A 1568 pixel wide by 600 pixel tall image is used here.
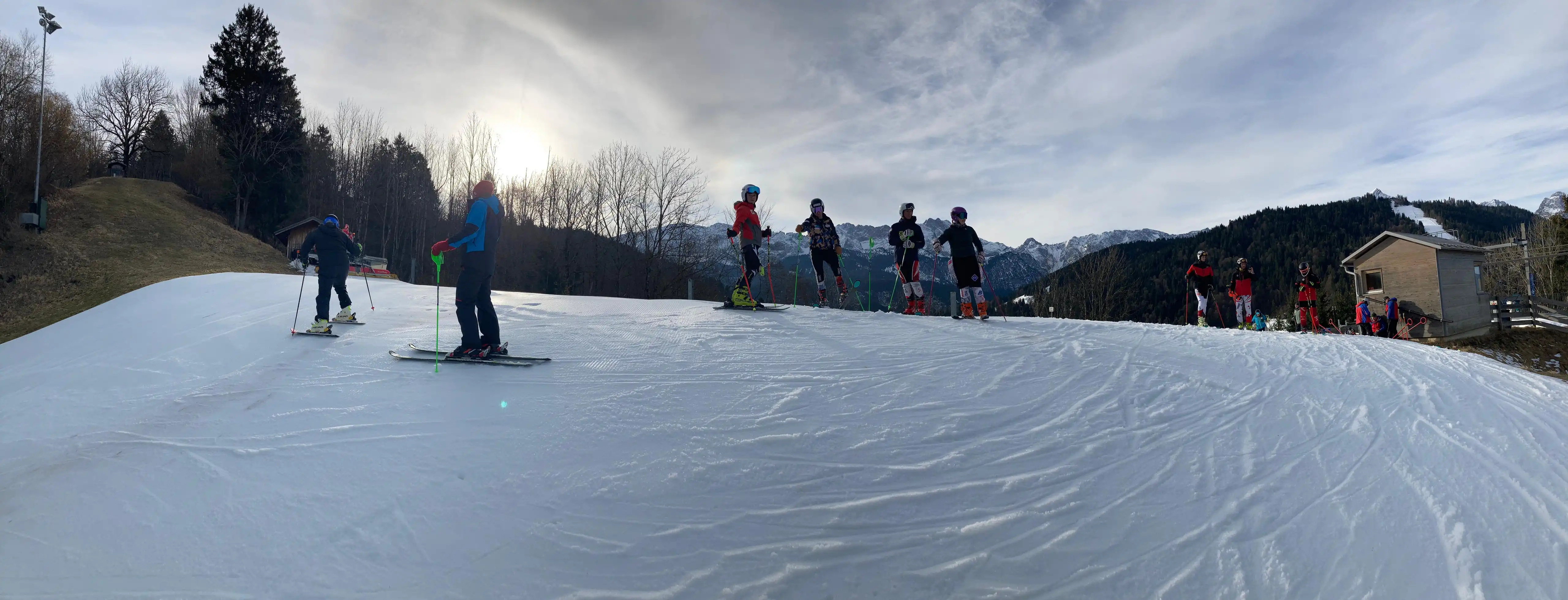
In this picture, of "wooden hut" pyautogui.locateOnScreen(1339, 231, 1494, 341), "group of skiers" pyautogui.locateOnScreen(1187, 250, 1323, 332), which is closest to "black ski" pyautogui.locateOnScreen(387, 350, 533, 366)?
"group of skiers" pyautogui.locateOnScreen(1187, 250, 1323, 332)

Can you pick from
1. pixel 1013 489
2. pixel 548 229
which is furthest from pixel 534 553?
pixel 548 229

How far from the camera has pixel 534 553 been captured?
2998 mm

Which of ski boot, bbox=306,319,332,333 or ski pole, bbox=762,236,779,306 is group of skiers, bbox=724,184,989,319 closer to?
ski pole, bbox=762,236,779,306

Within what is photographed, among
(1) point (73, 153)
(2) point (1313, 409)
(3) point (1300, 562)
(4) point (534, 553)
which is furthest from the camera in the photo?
(1) point (73, 153)

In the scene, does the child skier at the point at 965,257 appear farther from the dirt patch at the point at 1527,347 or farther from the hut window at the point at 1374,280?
the hut window at the point at 1374,280

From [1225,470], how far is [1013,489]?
1.80 m

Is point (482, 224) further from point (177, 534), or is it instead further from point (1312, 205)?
point (1312, 205)

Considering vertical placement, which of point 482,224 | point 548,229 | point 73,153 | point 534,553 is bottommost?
point 534,553

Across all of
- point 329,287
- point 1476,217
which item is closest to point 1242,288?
point 329,287

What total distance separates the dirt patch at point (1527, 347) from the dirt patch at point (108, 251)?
157ft

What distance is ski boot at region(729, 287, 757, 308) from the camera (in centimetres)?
1066

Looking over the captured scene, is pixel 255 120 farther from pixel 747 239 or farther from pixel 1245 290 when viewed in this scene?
pixel 1245 290

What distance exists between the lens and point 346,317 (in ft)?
30.7

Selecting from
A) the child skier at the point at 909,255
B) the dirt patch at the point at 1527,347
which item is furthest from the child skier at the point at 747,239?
the dirt patch at the point at 1527,347
